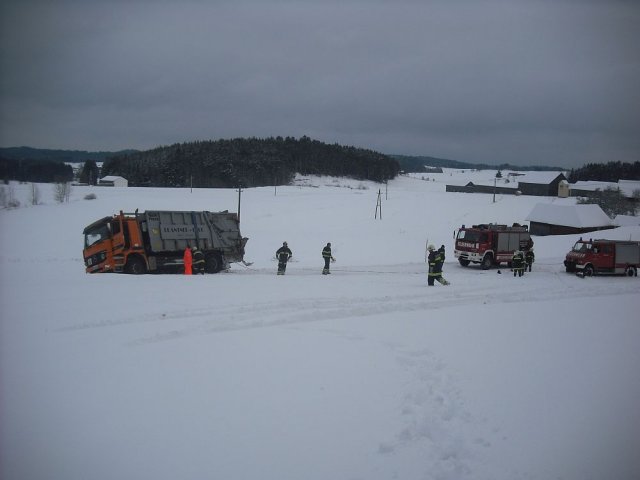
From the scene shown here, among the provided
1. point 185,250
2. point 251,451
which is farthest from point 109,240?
point 251,451

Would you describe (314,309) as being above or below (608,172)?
below

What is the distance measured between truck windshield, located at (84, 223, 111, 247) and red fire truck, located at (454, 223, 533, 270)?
16746 millimetres

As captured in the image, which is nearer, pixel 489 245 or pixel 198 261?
pixel 198 261

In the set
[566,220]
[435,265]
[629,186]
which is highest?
[629,186]

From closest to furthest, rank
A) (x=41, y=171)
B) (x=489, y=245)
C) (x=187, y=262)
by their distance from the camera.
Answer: (x=187, y=262) < (x=489, y=245) < (x=41, y=171)

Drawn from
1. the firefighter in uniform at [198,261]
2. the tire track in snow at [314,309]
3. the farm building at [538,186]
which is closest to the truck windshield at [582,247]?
the tire track in snow at [314,309]

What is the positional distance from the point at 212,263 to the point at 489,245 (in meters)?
13.7

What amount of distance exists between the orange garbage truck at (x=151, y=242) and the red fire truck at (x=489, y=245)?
39.3 feet

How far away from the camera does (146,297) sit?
11.9 m

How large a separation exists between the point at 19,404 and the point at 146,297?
563 cm

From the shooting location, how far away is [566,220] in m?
46.3

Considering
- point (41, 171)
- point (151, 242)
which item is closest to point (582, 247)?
point (151, 242)

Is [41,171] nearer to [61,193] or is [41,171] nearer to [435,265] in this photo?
[61,193]

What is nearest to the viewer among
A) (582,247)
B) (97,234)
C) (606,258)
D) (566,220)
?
(97,234)
